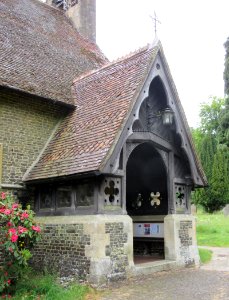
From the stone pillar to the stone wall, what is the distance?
86.2 inches

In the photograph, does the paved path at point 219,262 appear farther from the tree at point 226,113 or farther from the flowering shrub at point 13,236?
the tree at point 226,113

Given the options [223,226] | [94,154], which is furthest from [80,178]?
[223,226]

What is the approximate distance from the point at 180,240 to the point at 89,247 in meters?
3.68

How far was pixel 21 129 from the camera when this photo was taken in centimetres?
1113

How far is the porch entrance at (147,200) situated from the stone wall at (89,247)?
115 inches

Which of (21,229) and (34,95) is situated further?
(34,95)

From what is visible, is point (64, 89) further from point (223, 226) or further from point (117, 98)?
point (223, 226)

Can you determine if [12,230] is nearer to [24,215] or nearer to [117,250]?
[24,215]

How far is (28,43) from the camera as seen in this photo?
45.2 ft

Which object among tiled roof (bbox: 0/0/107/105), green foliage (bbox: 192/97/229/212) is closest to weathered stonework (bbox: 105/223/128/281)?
tiled roof (bbox: 0/0/107/105)

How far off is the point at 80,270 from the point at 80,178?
2.17 metres

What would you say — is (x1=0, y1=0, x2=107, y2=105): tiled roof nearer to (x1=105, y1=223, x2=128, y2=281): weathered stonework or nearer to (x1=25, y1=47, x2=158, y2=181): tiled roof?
(x1=25, y1=47, x2=158, y2=181): tiled roof

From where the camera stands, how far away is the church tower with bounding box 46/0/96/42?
18.8m

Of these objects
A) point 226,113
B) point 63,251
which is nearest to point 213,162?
point 226,113
